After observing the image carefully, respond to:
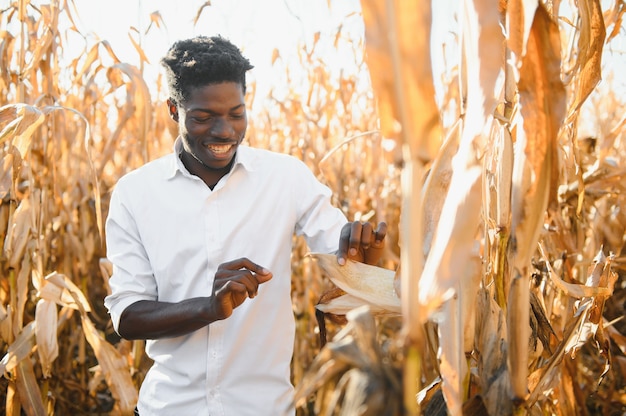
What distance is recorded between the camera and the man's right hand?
2.88 ft

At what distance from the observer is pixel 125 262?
121cm

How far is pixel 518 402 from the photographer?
2.14ft

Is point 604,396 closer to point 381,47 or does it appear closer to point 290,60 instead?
point 381,47

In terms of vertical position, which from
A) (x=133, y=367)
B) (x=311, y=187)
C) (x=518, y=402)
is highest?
(x=311, y=187)

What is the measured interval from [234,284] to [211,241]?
35cm

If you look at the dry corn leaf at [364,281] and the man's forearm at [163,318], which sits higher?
the dry corn leaf at [364,281]

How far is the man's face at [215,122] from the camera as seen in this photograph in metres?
1.18

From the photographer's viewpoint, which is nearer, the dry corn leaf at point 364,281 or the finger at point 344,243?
the dry corn leaf at point 364,281

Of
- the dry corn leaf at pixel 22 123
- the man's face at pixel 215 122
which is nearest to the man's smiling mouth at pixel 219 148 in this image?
the man's face at pixel 215 122

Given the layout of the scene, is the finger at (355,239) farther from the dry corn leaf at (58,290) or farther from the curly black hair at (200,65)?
the dry corn leaf at (58,290)

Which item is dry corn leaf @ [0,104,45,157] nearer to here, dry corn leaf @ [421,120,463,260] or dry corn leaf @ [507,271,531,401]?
dry corn leaf @ [421,120,463,260]

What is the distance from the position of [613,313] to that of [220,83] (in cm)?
211

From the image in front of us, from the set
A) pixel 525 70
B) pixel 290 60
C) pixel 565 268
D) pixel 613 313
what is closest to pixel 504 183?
pixel 525 70

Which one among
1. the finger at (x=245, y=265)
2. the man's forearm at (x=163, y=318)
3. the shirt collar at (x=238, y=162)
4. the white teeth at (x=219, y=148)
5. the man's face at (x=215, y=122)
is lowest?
the man's forearm at (x=163, y=318)
